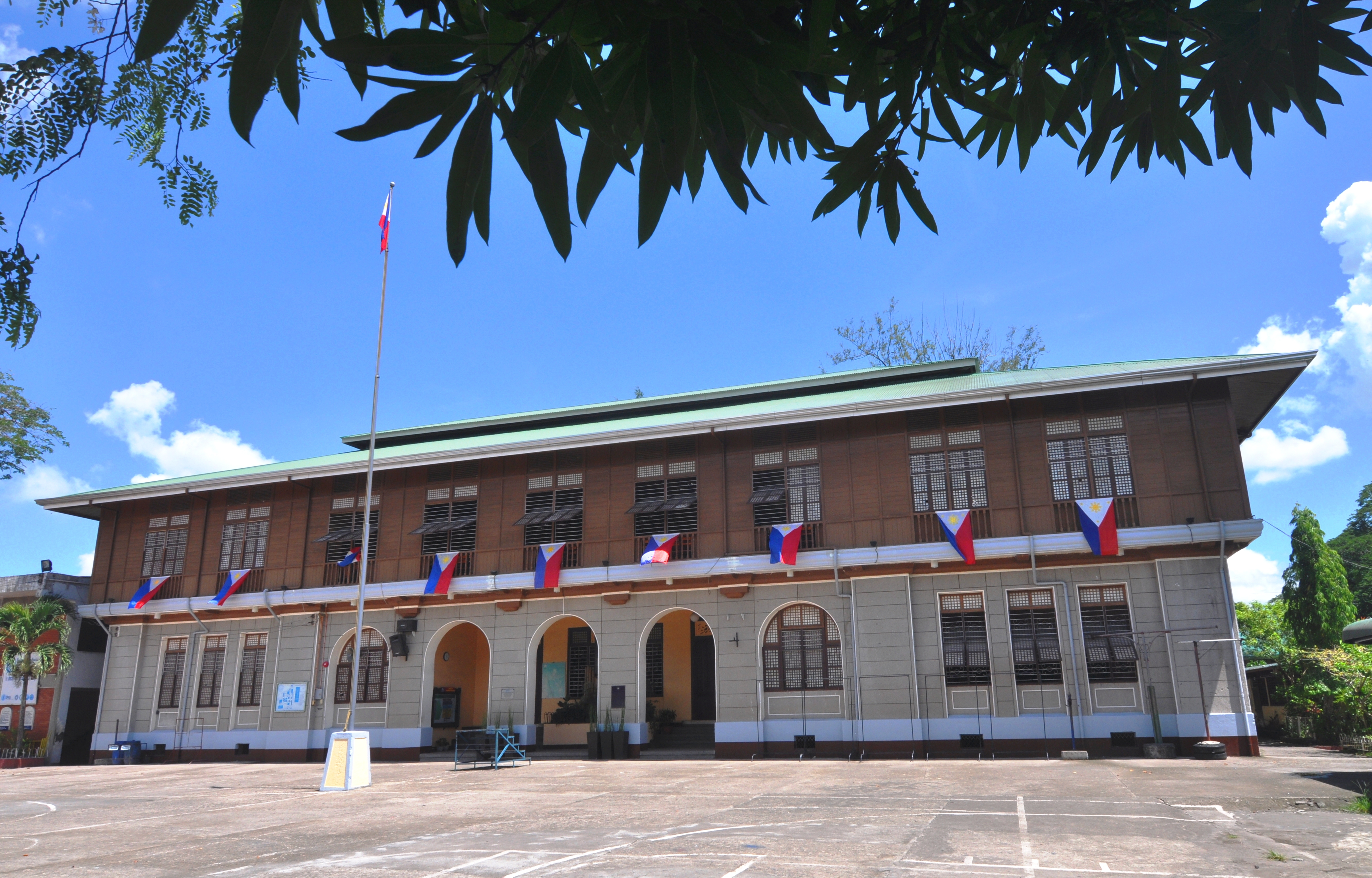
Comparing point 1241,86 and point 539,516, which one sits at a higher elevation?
point 539,516

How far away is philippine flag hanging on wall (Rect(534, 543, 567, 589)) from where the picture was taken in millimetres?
22359

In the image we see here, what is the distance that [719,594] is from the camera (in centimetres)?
2192

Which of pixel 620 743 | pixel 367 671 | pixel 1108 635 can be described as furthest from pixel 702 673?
pixel 1108 635

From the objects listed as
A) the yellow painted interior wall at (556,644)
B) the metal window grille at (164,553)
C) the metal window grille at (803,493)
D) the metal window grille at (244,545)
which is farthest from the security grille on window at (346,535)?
the metal window grille at (803,493)

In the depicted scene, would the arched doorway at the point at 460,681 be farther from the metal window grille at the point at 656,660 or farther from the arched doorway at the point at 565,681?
the metal window grille at the point at 656,660

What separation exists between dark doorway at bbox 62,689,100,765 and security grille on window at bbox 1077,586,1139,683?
27418mm

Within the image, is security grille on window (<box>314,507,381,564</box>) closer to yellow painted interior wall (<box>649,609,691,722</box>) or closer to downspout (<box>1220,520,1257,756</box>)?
yellow painted interior wall (<box>649,609,691,722</box>)

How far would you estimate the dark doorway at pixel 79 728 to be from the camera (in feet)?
88.3

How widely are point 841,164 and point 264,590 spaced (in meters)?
26.8

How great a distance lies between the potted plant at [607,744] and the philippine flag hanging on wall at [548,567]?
372cm

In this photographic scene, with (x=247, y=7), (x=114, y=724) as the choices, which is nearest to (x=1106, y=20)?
(x=247, y=7)

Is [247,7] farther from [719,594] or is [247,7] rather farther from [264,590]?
[264,590]

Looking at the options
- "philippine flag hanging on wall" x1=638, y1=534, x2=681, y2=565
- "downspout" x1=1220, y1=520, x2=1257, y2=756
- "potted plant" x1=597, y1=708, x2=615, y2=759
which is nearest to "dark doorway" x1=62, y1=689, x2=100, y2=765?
"potted plant" x1=597, y1=708, x2=615, y2=759

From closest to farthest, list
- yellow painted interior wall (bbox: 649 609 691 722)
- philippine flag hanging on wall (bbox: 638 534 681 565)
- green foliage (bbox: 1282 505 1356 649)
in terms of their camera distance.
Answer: philippine flag hanging on wall (bbox: 638 534 681 565) → yellow painted interior wall (bbox: 649 609 691 722) → green foliage (bbox: 1282 505 1356 649)
